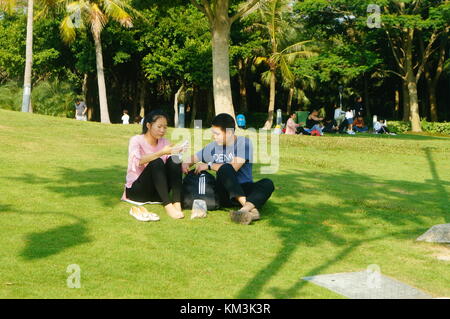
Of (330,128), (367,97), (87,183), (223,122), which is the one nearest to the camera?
(223,122)

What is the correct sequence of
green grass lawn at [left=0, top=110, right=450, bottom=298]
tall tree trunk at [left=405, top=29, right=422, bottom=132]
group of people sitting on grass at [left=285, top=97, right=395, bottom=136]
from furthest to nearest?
tall tree trunk at [left=405, top=29, right=422, bottom=132] < group of people sitting on grass at [left=285, top=97, right=395, bottom=136] < green grass lawn at [left=0, top=110, right=450, bottom=298]

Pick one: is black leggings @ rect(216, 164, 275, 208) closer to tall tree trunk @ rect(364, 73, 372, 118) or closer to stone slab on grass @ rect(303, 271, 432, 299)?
stone slab on grass @ rect(303, 271, 432, 299)

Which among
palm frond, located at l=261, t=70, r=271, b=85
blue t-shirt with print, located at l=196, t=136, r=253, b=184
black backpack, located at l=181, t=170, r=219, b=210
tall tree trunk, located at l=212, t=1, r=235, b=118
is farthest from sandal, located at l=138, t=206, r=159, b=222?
palm frond, located at l=261, t=70, r=271, b=85

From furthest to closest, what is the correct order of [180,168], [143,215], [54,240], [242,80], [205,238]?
[242,80]
[180,168]
[143,215]
[205,238]
[54,240]

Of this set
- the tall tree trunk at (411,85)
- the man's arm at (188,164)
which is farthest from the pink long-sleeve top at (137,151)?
the tall tree trunk at (411,85)

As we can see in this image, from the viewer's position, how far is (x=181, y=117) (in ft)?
117

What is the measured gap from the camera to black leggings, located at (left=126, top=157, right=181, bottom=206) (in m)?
7.30

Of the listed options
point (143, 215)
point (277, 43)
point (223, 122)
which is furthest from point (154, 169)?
point (277, 43)

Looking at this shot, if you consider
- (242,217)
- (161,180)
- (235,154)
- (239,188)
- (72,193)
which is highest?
(235,154)

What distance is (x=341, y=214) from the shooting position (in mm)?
8031

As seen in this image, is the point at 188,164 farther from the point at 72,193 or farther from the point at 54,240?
the point at 54,240

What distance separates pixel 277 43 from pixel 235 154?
119 feet

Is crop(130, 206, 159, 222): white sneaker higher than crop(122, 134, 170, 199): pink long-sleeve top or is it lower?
lower
